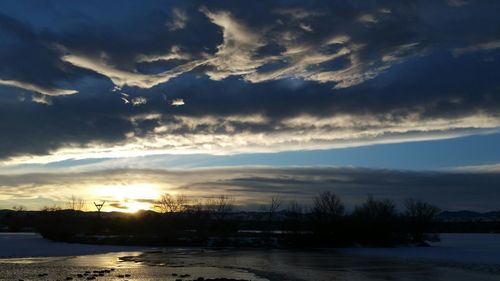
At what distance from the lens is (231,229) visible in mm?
128875

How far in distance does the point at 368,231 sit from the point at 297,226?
59.9ft

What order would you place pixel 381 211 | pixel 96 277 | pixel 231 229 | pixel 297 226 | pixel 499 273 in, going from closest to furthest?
pixel 96 277
pixel 499 273
pixel 297 226
pixel 381 211
pixel 231 229

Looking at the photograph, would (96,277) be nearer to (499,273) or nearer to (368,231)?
(499,273)

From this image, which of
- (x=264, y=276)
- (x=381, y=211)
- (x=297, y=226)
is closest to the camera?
(x=264, y=276)

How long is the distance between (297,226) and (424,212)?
28182 mm

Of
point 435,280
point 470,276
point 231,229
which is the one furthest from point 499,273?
point 231,229

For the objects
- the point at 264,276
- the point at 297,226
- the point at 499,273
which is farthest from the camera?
the point at 297,226

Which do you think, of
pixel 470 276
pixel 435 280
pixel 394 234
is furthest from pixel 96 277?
pixel 394 234

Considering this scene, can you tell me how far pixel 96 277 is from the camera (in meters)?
33.5

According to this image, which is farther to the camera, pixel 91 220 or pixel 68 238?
pixel 91 220

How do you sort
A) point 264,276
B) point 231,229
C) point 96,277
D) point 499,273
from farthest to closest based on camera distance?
1. point 231,229
2. point 499,273
3. point 264,276
4. point 96,277

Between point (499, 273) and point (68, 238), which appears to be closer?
point (499, 273)

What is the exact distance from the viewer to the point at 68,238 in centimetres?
9662

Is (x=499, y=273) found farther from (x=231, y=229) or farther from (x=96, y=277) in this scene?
(x=231, y=229)
